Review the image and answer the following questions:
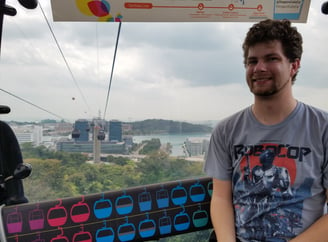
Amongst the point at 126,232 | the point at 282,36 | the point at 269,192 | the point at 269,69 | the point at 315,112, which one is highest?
the point at 282,36

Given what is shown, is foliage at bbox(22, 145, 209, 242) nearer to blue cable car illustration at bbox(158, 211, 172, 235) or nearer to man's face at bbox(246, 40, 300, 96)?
blue cable car illustration at bbox(158, 211, 172, 235)

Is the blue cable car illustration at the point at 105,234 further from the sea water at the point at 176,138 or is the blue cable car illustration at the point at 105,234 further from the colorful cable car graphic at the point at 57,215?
the sea water at the point at 176,138

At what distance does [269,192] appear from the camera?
1.32 m

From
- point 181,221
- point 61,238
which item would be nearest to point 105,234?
point 61,238

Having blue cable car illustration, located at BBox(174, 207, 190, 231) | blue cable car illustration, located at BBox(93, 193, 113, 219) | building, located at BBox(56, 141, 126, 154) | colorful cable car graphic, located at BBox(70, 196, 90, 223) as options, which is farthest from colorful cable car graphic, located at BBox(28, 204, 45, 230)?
blue cable car illustration, located at BBox(174, 207, 190, 231)

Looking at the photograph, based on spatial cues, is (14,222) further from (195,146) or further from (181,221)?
(195,146)

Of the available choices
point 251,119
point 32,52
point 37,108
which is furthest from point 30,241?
point 251,119

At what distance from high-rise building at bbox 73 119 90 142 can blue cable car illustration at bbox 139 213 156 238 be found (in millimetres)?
603

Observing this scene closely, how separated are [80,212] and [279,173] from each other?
1.05m

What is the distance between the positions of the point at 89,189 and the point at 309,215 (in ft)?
3.89

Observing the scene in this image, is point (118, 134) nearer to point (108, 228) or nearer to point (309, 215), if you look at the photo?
point (108, 228)

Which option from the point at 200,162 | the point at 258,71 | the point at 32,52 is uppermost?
the point at 32,52

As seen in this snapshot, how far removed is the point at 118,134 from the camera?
1.94m

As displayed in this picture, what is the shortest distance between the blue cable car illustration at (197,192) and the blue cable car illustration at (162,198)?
156mm
